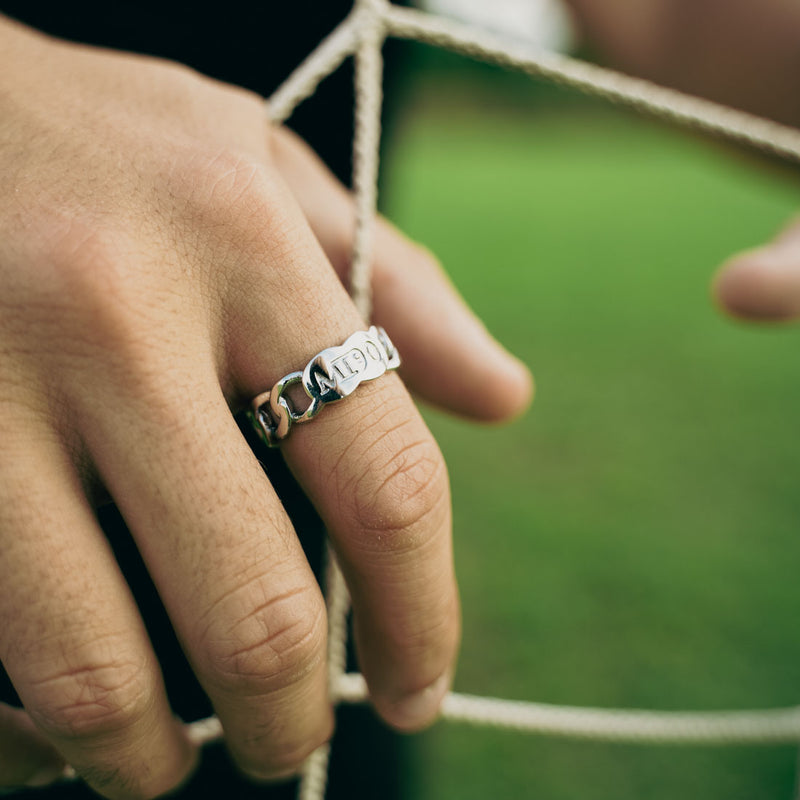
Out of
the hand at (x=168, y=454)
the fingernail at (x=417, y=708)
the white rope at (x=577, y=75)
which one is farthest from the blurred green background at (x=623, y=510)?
the fingernail at (x=417, y=708)

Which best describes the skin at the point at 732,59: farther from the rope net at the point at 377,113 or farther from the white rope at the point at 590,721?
the white rope at the point at 590,721

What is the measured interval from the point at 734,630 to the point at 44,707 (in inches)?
74.3

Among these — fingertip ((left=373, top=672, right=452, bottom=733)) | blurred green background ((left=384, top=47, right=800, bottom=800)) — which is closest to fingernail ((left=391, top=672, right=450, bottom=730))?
fingertip ((left=373, top=672, right=452, bottom=733))

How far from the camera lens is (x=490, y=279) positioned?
488 cm

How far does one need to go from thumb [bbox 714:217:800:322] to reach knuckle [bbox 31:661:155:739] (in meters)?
0.56

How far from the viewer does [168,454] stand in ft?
1.23

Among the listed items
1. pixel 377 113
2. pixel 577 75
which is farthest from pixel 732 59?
pixel 377 113

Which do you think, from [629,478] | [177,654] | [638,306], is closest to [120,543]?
[177,654]

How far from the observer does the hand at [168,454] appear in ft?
1.23

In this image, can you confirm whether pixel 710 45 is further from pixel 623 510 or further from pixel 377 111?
pixel 623 510

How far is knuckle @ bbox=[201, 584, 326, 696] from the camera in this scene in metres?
0.38

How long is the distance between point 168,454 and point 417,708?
9.5 inches

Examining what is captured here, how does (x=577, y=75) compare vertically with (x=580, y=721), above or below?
above

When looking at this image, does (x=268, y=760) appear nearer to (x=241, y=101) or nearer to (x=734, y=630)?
(x=241, y=101)
